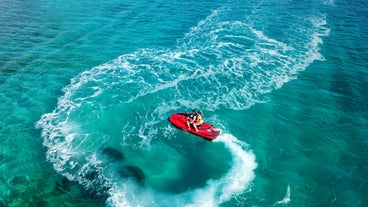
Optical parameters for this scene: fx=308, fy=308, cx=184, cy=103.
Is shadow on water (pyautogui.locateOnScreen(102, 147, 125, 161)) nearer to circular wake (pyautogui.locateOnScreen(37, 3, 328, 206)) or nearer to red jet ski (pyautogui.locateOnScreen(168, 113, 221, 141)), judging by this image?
circular wake (pyautogui.locateOnScreen(37, 3, 328, 206))

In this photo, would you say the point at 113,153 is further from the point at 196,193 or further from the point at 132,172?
the point at 196,193

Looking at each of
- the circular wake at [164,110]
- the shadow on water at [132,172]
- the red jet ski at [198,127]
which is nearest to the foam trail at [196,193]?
the circular wake at [164,110]

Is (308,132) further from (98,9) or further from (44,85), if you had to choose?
(98,9)

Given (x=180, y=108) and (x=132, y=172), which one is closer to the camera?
(x=132, y=172)

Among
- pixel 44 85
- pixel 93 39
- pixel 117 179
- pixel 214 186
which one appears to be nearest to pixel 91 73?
pixel 44 85

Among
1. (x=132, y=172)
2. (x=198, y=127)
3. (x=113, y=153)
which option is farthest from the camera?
(x=198, y=127)

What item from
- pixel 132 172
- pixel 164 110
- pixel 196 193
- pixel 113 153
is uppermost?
pixel 164 110

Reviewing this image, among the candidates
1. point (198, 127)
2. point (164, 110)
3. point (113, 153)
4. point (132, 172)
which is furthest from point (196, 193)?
point (164, 110)
